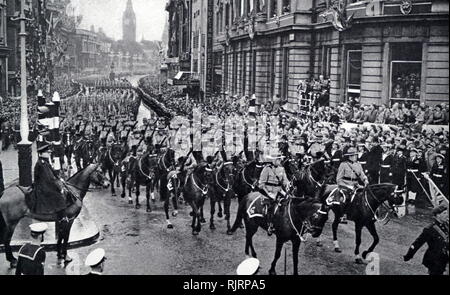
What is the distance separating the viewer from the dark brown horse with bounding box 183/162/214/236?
52.1ft

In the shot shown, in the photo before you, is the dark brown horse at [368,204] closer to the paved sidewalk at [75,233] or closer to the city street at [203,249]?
the city street at [203,249]

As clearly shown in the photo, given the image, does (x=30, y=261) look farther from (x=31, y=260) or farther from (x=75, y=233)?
(x=75, y=233)

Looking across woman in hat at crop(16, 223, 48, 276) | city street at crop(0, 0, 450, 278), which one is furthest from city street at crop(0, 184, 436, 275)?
woman in hat at crop(16, 223, 48, 276)

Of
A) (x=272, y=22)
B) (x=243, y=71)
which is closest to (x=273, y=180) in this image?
(x=272, y=22)

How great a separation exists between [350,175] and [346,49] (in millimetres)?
9660

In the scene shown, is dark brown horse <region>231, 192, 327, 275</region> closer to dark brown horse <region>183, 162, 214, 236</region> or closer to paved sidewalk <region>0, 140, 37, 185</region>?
dark brown horse <region>183, 162, 214, 236</region>

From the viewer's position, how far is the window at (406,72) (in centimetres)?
1432

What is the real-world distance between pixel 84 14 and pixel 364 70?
1063 centimetres

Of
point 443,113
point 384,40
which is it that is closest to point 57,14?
point 384,40

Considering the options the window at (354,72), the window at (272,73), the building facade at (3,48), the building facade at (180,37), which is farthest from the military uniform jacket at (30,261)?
the building facade at (180,37)

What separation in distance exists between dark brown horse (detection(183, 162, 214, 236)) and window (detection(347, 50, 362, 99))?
29.6 ft

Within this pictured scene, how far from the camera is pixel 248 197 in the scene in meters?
13.5

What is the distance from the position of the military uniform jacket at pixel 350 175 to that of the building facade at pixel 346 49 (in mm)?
2378

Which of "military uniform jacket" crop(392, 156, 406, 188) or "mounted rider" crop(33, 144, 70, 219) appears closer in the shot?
"mounted rider" crop(33, 144, 70, 219)
